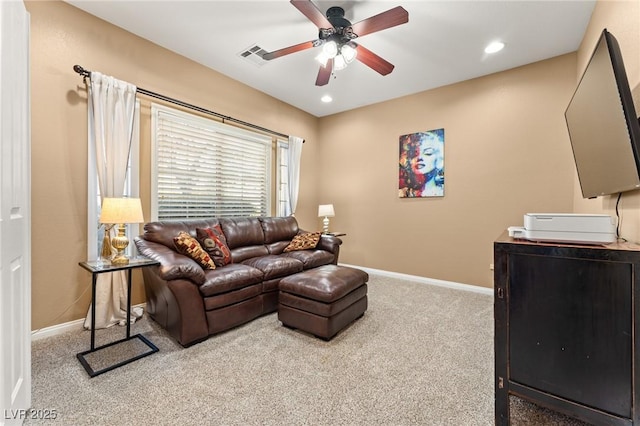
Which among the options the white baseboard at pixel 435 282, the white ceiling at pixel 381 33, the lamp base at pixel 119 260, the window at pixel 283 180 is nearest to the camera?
the lamp base at pixel 119 260

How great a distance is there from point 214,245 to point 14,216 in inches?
65.6

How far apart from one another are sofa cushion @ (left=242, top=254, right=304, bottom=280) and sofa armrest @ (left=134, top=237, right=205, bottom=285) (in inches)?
27.3

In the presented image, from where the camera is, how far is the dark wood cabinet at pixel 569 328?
41.9 inches

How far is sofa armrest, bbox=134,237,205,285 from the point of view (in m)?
2.09

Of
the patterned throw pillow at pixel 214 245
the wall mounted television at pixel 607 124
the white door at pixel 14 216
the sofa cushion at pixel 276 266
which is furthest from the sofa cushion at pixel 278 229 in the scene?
the wall mounted television at pixel 607 124

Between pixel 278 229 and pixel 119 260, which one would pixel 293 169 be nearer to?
pixel 278 229

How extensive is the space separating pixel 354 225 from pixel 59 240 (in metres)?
3.85

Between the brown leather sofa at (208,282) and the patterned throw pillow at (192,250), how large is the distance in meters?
0.06

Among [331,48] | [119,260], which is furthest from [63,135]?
[331,48]

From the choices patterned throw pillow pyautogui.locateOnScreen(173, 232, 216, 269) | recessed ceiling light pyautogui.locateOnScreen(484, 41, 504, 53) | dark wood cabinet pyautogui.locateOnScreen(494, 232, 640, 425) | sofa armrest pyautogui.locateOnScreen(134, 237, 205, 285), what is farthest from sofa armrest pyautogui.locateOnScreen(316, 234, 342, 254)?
recessed ceiling light pyautogui.locateOnScreen(484, 41, 504, 53)

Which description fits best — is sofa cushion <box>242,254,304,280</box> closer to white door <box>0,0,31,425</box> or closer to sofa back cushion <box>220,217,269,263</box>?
sofa back cushion <box>220,217,269,263</box>

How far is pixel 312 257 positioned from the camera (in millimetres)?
3410

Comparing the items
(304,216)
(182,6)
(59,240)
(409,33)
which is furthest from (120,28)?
(304,216)

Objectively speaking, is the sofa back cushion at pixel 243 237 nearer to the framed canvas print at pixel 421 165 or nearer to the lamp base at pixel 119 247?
the lamp base at pixel 119 247
